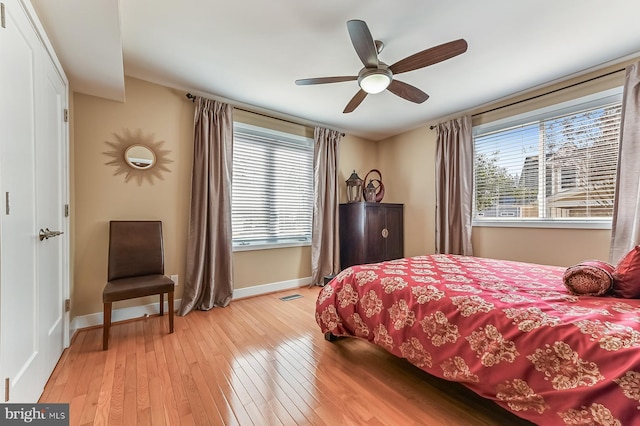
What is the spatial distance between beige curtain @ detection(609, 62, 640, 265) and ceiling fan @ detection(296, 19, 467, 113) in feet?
5.84

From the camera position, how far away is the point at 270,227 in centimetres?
359

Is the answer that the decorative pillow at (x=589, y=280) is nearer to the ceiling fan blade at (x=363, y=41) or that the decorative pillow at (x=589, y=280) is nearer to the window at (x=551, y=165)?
the window at (x=551, y=165)

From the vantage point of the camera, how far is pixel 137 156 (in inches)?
102

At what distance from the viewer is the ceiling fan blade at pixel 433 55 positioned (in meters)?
1.67

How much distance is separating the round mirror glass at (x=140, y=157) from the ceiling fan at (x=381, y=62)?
1.77m

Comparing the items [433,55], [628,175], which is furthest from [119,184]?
[628,175]

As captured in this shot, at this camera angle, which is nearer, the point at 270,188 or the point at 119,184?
the point at 119,184

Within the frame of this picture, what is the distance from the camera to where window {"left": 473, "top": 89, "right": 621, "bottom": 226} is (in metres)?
2.48

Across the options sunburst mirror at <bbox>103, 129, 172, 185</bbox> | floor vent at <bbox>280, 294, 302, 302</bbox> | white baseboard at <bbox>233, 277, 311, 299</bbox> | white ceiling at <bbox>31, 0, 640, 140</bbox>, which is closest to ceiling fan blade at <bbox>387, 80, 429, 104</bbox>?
white ceiling at <bbox>31, 0, 640, 140</bbox>

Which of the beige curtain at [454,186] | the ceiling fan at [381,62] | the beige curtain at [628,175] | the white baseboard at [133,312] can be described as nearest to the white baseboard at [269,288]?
the white baseboard at [133,312]

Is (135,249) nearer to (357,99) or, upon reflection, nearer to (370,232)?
(357,99)

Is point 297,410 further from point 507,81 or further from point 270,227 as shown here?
point 507,81

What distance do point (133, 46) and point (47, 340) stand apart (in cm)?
227

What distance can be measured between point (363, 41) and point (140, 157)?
2396mm
